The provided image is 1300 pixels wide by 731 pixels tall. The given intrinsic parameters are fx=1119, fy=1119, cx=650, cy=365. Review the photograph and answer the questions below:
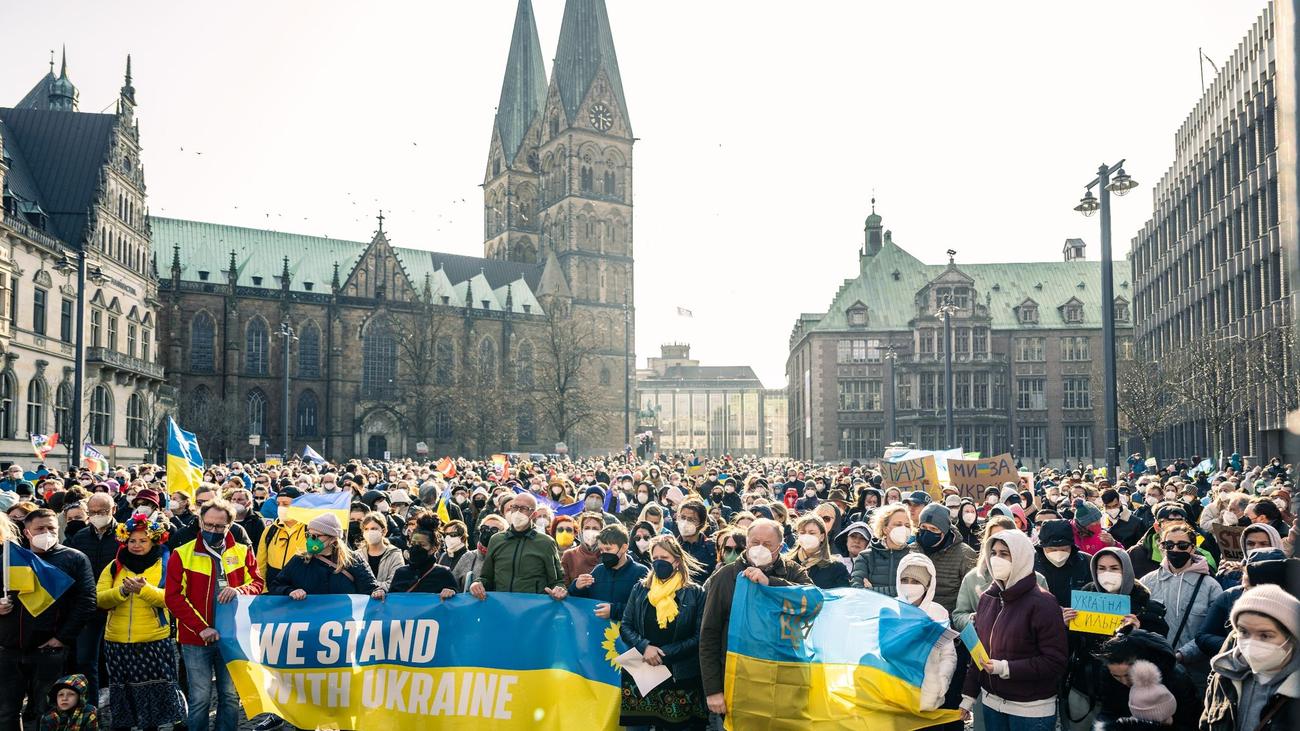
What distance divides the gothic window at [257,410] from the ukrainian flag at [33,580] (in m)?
72.1

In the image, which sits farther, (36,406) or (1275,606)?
(36,406)

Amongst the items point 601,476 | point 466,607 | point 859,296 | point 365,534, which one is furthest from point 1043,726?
point 859,296

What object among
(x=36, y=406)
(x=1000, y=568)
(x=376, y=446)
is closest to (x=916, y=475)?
(x=1000, y=568)

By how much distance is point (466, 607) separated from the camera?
8.59 metres

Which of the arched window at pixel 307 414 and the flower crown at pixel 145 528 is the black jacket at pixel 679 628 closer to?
the flower crown at pixel 145 528

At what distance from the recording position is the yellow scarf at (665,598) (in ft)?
24.3

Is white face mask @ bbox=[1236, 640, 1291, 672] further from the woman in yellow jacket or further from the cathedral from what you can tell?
the cathedral

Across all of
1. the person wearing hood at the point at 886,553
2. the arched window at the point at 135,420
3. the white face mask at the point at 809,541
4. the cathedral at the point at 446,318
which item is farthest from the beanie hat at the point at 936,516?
the cathedral at the point at 446,318

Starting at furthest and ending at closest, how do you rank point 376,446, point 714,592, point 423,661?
point 376,446, point 423,661, point 714,592

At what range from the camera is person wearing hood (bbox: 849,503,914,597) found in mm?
8883

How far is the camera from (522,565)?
886 centimetres

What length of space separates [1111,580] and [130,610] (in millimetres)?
7035

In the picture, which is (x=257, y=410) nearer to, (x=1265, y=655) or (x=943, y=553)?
(x=943, y=553)

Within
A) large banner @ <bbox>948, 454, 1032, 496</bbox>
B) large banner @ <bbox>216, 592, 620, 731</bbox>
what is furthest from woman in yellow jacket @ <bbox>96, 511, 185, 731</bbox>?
large banner @ <bbox>948, 454, 1032, 496</bbox>
